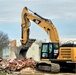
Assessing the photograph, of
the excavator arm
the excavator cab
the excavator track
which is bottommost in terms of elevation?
the excavator track

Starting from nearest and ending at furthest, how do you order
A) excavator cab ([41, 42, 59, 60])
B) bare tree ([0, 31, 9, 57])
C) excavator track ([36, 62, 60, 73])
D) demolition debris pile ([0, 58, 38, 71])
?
excavator track ([36, 62, 60, 73])
excavator cab ([41, 42, 59, 60])
demolition debris pile ([0, 58, 38, 71])
bare tree ([0, 31, 9, 57])

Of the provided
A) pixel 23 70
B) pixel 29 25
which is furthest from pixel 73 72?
pixel 29 25

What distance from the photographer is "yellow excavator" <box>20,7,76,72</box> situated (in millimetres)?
28862

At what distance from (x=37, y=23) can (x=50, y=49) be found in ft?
12.4

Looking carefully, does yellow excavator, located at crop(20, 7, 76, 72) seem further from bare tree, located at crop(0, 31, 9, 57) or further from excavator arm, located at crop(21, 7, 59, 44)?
bare tree, located at crop(0, 31, 9, 57)

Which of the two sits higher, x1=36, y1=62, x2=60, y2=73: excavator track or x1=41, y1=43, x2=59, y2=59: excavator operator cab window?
x1=41, y1=43, x2=59, y2=59: excavator operator cab window

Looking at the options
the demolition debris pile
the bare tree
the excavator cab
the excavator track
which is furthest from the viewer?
the bare tree

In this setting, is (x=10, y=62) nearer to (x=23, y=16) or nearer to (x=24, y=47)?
(x=24, y=47)

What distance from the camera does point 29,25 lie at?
32.5m

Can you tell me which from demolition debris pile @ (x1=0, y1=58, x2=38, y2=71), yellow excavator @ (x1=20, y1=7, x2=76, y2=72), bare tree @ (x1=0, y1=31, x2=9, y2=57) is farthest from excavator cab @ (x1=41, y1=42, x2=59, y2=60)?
bare tree @ (x1=0, y1=31, x2=9, y2=57)

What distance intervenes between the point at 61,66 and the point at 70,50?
2.20 m

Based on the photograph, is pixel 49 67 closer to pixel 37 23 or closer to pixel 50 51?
pixel 50 51

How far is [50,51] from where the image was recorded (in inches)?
1169

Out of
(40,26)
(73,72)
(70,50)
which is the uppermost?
(40,26)
